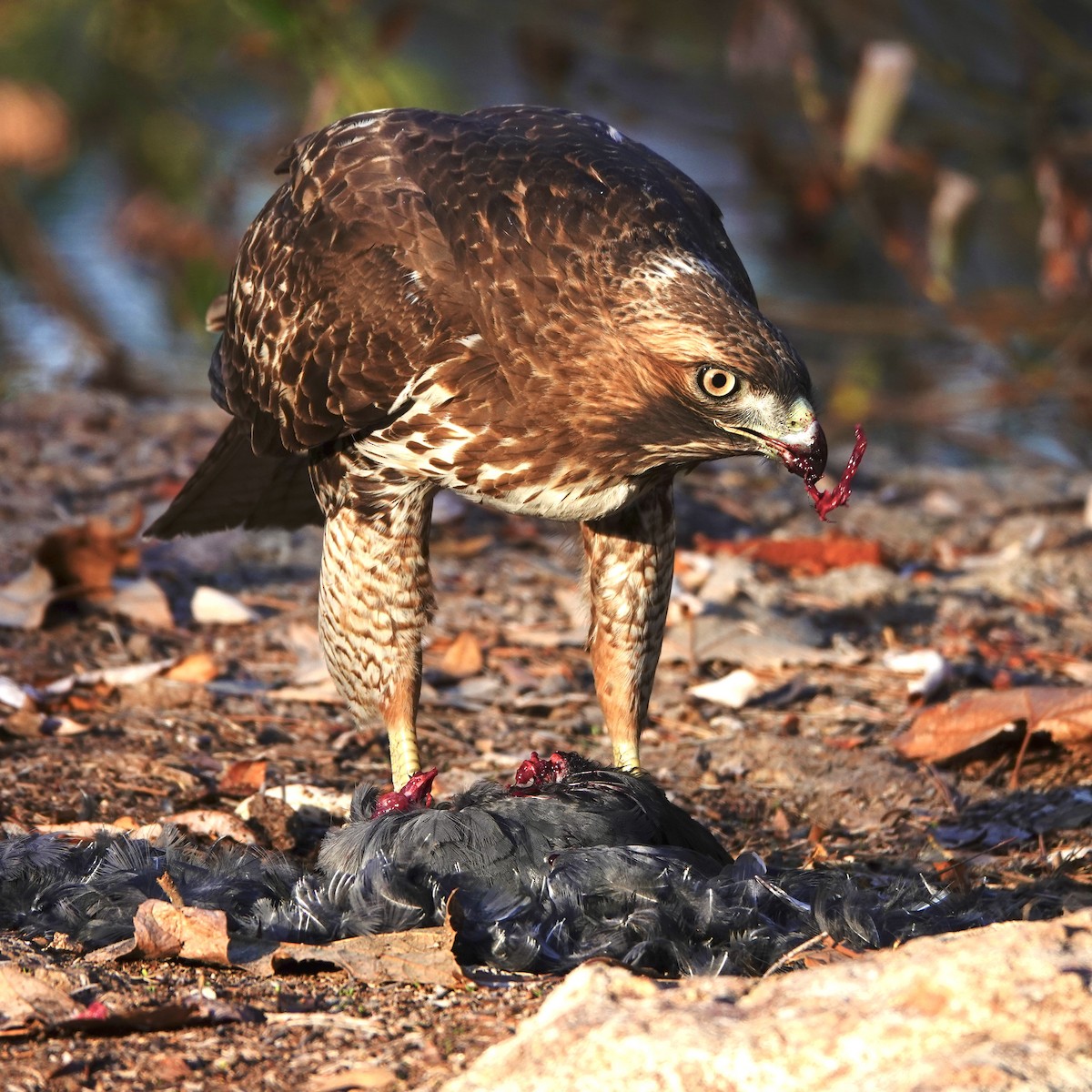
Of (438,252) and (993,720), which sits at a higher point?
(438,252)

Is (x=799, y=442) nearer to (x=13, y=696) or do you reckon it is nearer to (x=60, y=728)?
(x=60, y=728)

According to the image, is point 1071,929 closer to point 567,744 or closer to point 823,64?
point 567,744

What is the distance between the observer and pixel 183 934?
121 inches

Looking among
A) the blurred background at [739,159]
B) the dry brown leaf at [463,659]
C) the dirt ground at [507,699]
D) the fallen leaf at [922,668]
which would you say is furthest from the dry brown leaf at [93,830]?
the blurred background at [739,159]

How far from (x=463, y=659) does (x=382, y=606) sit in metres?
1.16

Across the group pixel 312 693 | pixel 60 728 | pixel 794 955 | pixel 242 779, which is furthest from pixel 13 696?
pixel 794 955

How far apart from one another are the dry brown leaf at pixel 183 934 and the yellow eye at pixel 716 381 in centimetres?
147

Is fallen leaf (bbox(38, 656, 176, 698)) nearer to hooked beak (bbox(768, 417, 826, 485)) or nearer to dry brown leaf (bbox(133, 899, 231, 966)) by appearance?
dry brown leaf (bbox(133, 899, 231, 966))

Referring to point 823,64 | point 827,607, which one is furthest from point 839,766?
point 823,64

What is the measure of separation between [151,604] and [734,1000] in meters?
3.51

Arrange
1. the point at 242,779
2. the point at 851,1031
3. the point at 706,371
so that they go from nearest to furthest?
the point at 851,1031, the point at 706,371, the point at 242,779

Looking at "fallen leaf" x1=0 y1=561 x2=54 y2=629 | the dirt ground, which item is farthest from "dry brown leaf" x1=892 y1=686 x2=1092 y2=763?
"fallen leaf" x1=0 y1=561 x2=54 y2=629

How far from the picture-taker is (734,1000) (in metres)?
2.50

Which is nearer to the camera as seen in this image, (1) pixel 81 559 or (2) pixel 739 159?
(1) pixel 81 559
